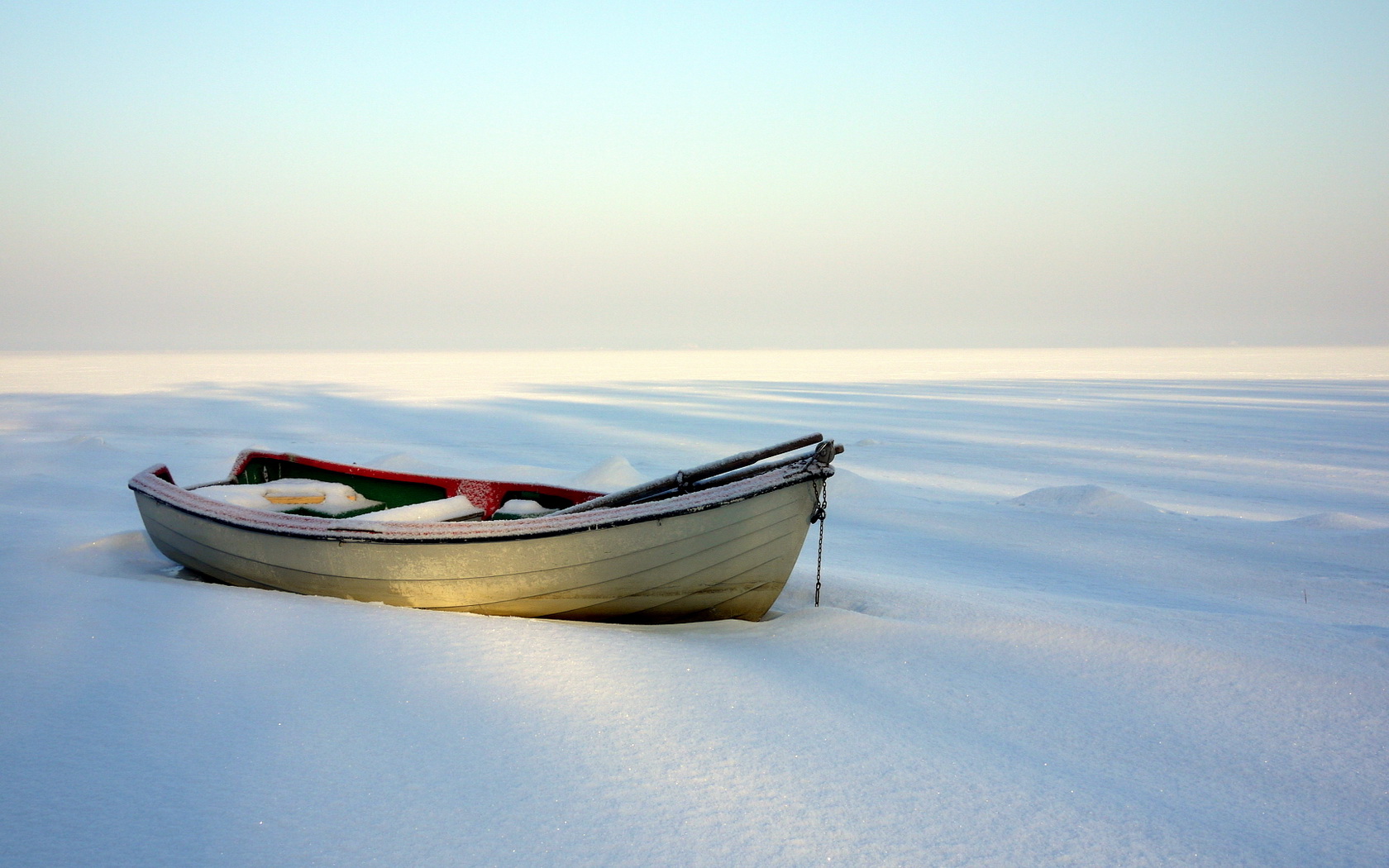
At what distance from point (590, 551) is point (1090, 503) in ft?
21.2

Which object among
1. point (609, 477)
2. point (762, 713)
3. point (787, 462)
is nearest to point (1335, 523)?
point (787, 462)

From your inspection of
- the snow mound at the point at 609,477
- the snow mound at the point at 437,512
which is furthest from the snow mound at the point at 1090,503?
the snow mound at the point at 437,512

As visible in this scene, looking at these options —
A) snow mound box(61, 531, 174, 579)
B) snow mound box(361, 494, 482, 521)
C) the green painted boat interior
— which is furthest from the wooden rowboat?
the green painted boat interior

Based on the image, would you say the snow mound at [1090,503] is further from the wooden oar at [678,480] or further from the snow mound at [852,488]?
the wooden oar at [678,480]

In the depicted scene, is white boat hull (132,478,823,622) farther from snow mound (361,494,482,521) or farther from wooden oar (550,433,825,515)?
snow mound (361,494,482,521)

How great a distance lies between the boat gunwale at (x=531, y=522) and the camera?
442 centimetres

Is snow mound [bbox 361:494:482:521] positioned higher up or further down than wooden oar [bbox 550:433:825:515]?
further down

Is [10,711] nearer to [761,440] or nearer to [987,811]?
[987,811]

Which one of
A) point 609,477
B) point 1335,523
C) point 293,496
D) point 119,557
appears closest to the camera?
point 119,557

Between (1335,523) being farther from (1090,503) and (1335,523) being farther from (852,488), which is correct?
(852,488)

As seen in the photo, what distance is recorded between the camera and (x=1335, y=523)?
314 inches

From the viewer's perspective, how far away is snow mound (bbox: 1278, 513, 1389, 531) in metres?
7.87

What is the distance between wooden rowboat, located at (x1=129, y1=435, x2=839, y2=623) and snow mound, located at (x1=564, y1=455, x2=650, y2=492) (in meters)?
4.80

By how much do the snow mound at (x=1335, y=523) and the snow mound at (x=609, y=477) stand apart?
700 centimetres
